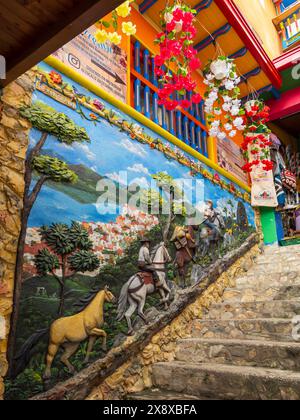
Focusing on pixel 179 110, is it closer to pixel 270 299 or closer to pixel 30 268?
pixel 270 299

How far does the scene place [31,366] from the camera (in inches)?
75.5

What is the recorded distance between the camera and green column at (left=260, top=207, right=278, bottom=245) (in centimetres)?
569

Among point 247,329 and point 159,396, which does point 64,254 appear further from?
point 247,329

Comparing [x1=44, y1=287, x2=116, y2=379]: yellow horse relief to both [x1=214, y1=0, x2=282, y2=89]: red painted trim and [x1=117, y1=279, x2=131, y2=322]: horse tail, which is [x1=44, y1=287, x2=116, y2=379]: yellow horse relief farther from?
[x1=214, y1=0, x2=282, y2=89]: red painted trim

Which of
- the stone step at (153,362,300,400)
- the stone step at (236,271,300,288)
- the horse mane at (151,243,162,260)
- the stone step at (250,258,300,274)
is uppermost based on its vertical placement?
the horse mane at (151,243,162,260)

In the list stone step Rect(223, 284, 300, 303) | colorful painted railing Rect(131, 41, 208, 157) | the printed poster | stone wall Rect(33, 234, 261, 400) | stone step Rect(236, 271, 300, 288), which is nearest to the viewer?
stone wall Rect(33, 234, 261, 400)

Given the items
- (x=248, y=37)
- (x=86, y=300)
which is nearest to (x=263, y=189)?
(x=248, y=37)

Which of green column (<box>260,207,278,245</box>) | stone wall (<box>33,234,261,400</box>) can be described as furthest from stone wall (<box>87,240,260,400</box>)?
green column (<box>260,207,278,245</box>)

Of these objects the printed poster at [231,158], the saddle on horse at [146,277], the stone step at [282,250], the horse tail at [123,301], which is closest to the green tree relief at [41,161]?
the horse tail at [123,301]

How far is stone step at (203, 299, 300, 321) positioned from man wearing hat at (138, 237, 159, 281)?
958mm

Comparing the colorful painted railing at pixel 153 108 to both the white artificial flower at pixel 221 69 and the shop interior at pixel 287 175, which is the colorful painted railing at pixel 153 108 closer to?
the white artificial flower at pixel 221 69

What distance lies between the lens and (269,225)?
5746 millimetres
